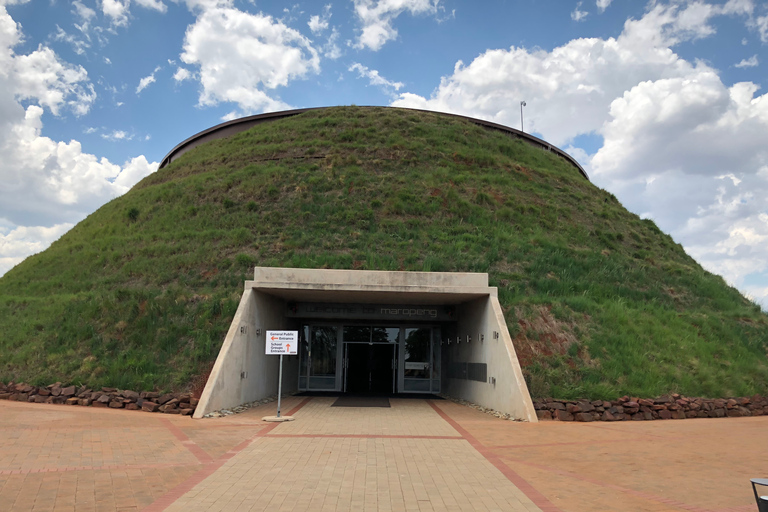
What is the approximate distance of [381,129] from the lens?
3130 cm

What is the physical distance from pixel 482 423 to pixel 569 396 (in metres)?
2.81

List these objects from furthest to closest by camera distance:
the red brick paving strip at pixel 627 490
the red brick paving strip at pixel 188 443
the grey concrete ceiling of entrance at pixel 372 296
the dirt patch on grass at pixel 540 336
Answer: the grey concrete ceiling of entrance at pixel 372 296, the dirt patch on grass at pixel 540 336, the red brick paving strip at pixel 188 443, the red brick paving strip at pixel 627 490

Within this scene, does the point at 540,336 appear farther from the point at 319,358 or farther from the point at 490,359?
the point at 319,358

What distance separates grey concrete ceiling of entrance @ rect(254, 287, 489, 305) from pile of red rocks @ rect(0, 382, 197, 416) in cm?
372

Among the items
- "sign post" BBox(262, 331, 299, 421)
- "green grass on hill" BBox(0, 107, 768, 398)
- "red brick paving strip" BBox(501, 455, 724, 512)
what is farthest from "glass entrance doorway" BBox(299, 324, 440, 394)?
"red brick paving strip" BBox(501, 455, 724, 512)

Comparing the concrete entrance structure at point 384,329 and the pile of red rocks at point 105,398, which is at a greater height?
the concrete entrance structure at point 384,329

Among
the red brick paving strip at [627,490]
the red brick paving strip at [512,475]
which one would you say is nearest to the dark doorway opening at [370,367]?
the red brick paving strip at [512,475]

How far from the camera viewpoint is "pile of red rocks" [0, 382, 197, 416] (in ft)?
42.9

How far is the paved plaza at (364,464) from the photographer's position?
5887 millimetres

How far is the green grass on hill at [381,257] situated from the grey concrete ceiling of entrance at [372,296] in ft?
5.36

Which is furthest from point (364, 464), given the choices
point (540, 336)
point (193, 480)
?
point (540, 336)

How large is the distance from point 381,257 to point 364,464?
12858 millimetres

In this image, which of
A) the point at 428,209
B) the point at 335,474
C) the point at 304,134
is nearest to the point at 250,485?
the point at 335,474

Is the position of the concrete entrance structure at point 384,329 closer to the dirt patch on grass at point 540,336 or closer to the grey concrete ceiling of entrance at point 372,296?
the grey concrete ceiling of entrance at point 372,296
